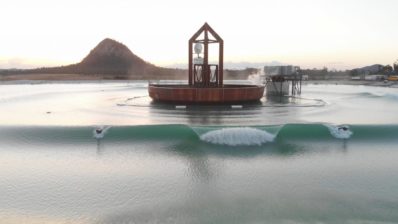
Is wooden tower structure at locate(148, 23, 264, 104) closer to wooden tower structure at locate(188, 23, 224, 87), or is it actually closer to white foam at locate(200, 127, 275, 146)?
wooden tower structure at locate(188, 23, 224, 87)

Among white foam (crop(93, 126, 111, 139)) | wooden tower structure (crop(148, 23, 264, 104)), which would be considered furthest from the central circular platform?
white foam (crop(93, 126, 111, 139))

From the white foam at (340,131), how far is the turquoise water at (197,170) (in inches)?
1.6

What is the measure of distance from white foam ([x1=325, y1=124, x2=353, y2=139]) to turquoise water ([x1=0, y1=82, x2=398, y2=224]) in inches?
1.6

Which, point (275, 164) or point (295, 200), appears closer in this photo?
point (295, 200)

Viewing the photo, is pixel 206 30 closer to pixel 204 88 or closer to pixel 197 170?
pixel 204 88

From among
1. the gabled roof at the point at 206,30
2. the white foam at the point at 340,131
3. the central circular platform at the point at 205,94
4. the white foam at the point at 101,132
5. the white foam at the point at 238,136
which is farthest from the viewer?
the gabled roof at the point at 206,30

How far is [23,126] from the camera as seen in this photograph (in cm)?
1100

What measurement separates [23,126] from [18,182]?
497cm

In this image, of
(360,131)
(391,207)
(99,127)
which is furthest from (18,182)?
(360,131)

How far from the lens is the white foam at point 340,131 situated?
10.4 m

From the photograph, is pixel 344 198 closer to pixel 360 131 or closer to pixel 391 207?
pixel 391 207

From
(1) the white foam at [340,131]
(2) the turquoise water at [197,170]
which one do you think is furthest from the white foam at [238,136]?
(1) the white foam at [340,131]

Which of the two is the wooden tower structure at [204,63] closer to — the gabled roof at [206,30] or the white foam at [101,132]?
the gabled roof at [206,30]

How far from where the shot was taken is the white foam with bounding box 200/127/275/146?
9552 mm
